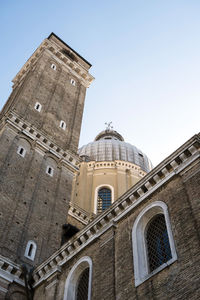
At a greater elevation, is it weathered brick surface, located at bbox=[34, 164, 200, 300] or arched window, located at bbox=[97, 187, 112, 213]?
arched window, located at bbox=[97, 187, 112, 213]

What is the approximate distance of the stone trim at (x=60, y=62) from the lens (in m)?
32.5

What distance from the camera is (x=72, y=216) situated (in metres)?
24.8

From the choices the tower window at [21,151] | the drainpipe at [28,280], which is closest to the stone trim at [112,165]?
the tower window at [21,151]

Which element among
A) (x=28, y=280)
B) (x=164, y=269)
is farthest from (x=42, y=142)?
(x=164, y=269)

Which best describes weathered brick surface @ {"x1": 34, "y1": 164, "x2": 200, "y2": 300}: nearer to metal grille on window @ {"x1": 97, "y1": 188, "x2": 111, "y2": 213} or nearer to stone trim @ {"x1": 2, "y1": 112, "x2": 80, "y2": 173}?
stone trim @ {"x1": 2, "y1": 112, "x2": 80, "y2": 173}

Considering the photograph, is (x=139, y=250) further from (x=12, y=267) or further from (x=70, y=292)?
(x=12, y=267)

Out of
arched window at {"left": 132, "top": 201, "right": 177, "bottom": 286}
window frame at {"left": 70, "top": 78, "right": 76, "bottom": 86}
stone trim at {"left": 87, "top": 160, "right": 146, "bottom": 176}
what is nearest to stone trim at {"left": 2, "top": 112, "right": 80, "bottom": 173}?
window frame at {"left": 70, "top": 78, "right": 76, "bottom": 86}

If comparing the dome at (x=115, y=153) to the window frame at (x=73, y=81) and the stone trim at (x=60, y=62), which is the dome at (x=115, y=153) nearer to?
the stone trim at (x=60, y=62)

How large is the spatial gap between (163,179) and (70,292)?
5166 millimetres

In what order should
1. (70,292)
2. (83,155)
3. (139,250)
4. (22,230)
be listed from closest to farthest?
(139,250) < (70,292) < (22,230) < (83,155)

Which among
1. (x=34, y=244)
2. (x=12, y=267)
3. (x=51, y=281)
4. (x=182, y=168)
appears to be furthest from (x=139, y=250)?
(x=34, y=244)

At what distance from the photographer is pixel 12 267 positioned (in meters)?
16.2

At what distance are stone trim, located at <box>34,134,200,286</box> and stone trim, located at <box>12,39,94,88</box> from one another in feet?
65.2

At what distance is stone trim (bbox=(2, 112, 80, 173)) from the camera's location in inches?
891
